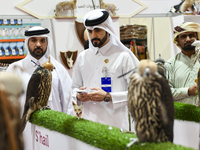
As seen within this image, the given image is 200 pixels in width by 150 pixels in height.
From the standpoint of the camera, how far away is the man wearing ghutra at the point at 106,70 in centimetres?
217

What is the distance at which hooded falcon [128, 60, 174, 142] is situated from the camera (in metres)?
1.02

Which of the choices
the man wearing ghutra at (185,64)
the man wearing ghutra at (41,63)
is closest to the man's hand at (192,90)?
the man wearing ghutra at (185,64)

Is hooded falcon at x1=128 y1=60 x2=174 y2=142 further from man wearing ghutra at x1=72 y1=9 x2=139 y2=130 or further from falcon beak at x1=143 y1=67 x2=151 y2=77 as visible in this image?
man wearing ghutra at x1=72 y1=9 x2=139 y2=130

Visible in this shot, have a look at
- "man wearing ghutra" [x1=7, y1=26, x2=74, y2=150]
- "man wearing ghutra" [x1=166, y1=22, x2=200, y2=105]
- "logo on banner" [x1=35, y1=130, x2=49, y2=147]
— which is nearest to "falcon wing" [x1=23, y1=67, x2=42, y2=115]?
"logo on banner" [x1=35, y1=130, x2=49, y2=147]

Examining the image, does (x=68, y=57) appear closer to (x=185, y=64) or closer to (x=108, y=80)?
(x=185, y=64)

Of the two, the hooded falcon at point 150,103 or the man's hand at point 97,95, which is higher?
the hooded falcon at point 150,103

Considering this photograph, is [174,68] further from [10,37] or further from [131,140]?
[10,37]

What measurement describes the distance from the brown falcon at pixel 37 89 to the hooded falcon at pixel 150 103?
0.99m

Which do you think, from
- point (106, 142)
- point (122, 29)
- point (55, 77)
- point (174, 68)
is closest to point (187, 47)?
point (174, 68)

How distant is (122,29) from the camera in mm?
5656

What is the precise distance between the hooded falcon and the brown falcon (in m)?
0.99

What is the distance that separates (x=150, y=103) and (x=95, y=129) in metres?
0.44

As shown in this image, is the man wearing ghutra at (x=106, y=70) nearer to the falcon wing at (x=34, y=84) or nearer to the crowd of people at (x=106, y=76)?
the crowd of people at (x=106, y=76)

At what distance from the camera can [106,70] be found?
2.21 metres
